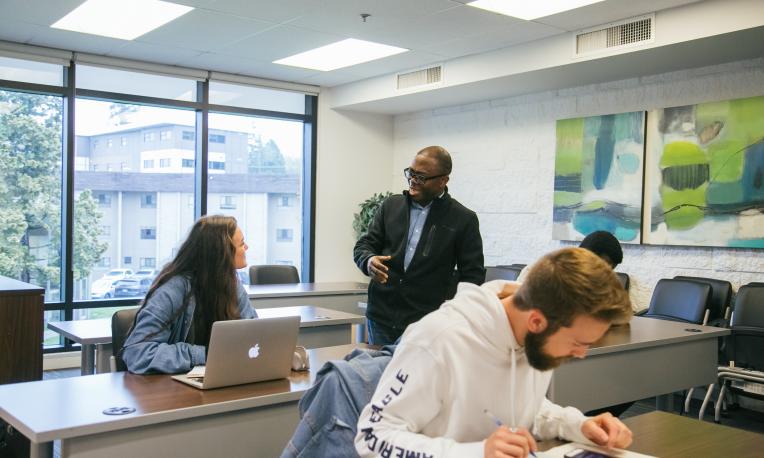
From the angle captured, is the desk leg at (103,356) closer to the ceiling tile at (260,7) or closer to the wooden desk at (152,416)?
the wooden desk at (152,416)

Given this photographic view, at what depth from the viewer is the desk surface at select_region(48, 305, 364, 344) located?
10.2 ft

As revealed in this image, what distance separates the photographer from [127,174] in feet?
21.4

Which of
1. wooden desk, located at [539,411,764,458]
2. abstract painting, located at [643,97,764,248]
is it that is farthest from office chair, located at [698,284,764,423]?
wooden desk, located at [539,411,764,458]

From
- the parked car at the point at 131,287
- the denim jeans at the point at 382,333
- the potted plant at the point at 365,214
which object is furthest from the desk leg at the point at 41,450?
the potted plant at the point at 365,214

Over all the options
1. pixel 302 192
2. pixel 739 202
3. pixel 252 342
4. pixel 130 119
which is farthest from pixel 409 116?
pixel 252 342

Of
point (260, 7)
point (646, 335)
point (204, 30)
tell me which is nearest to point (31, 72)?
point (204, 30)

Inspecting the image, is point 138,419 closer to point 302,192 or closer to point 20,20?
point 20,20

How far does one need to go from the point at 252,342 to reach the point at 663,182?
4.15m

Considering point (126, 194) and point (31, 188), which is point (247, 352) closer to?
point (31, 188)

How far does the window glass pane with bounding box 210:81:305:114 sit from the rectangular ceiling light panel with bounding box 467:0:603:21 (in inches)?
127

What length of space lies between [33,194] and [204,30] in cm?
217

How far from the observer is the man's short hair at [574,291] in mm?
1253

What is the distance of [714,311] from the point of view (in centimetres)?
485

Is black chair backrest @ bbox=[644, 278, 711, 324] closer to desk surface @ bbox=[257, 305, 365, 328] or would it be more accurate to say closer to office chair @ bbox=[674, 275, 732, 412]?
office chair @ bbox=[674, 275, 732, 412]
